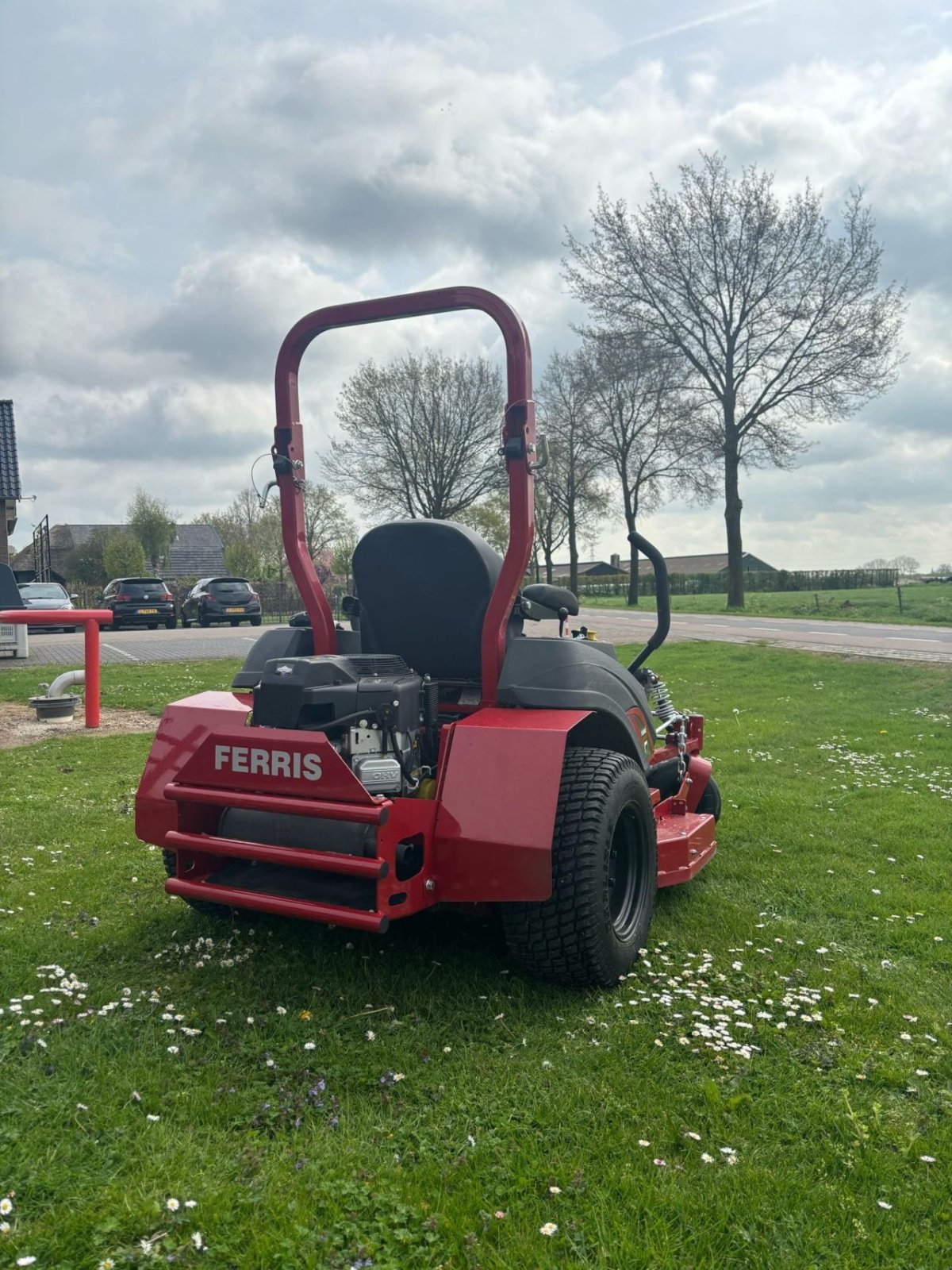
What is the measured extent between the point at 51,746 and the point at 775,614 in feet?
70.3

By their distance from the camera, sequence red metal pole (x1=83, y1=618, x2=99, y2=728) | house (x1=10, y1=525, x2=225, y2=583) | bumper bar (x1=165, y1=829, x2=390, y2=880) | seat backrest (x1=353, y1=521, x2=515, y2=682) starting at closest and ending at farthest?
bumper bar (x1=165, y1=829, x2=390, y2=880) < seat backrest (x1=353, y1=521, x2=515, y2=682) < red metal pole (x1=83, y1=618, x2=99, y2=728) < house (x1=10, y1=525, x2=225, y2=583)

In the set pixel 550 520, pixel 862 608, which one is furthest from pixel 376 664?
pixel 550 520

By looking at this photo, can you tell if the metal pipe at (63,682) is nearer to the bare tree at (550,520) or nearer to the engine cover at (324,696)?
the engine cover at (324,696)

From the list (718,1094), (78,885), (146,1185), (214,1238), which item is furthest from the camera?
(78,885)

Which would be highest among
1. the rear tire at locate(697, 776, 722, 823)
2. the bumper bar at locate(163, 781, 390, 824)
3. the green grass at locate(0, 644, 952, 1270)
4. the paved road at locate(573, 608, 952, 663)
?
the bumper bar at locate(163, 781, 390, 824)

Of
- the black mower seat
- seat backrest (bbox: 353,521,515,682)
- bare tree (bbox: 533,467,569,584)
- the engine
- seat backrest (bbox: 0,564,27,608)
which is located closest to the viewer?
the engine

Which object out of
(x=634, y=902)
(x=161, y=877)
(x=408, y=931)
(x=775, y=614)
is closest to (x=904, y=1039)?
(x=634, y=902)

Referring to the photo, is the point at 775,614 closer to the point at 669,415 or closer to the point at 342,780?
the point at 669,415

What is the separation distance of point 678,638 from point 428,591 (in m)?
15.8

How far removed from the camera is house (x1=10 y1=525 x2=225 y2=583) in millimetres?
52531

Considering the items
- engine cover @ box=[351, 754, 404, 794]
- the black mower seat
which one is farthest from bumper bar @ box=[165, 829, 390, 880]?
the black mower seat

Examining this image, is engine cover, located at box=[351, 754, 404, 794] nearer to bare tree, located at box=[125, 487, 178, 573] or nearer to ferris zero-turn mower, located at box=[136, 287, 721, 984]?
ferris zero-turn mower, located at box=[136, 287, 721, 984]

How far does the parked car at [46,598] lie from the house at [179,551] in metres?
21.8

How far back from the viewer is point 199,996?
3.33 meters
